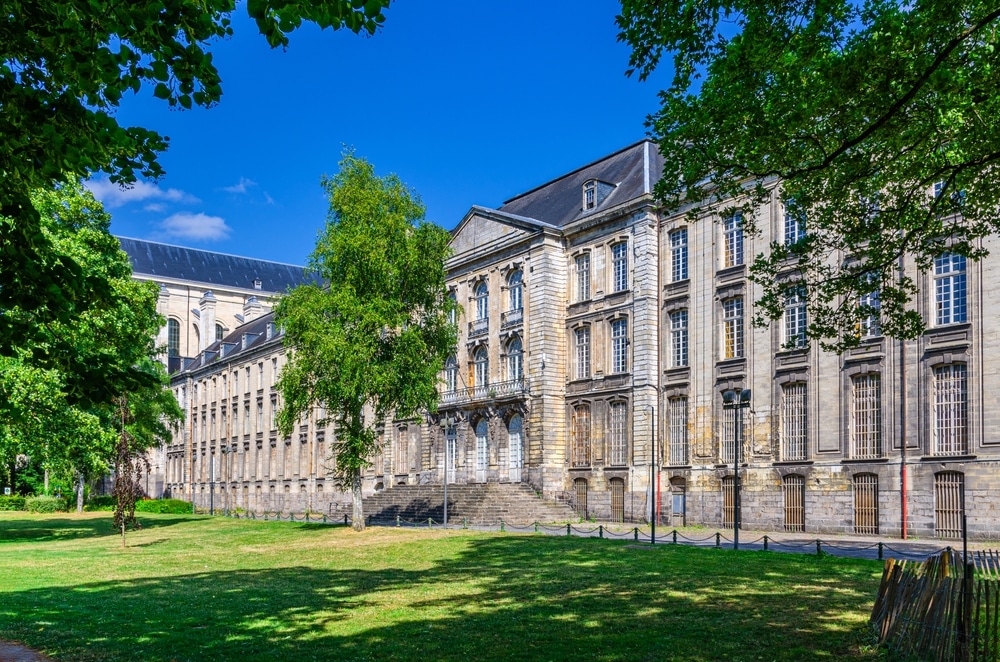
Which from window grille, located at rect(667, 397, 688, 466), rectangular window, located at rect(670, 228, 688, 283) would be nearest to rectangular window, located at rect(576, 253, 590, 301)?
rectangular window, located at rect(670, 228, 688, 283)

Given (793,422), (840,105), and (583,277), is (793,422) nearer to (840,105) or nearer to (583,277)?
(583,277)

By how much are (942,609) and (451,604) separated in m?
8.89

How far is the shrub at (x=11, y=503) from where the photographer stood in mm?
74312

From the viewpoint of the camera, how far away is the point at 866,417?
33.8 m

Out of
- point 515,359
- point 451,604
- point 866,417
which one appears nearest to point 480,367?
point 515,359

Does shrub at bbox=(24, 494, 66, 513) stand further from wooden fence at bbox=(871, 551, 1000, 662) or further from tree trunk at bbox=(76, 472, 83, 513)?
wooden fence at bbox=(871, 551, 1000, 662)

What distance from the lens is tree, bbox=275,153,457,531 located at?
3678 centimetres

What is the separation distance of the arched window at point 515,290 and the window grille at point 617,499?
10.4 m

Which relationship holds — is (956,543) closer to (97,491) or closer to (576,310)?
(576,310)

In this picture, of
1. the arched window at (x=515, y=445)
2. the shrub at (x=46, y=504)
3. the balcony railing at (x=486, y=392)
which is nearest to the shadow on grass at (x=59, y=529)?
the shrub at (x=46, y=504)

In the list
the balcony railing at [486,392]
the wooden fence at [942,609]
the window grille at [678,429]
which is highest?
the balcony railing at [486,392]

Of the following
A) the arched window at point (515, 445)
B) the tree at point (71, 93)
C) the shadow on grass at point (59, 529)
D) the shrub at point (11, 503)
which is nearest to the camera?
the tree at point (71, 93)

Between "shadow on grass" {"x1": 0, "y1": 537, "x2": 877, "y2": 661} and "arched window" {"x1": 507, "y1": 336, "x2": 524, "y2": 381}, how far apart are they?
2548cm

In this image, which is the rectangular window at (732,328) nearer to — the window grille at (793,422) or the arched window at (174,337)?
the window grille at (793,422)
